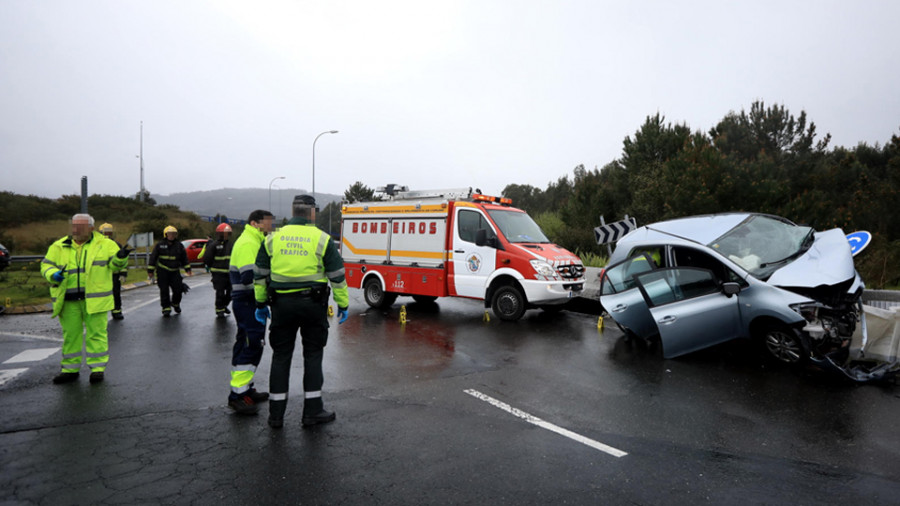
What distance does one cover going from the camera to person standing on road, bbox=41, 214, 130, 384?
5.79m

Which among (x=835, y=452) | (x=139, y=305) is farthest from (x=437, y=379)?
(x=139, y=305)

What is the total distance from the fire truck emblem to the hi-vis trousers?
20.0ft

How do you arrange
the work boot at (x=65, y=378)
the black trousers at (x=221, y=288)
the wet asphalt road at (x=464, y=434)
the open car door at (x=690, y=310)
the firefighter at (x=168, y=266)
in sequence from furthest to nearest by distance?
1. the firefighter at (x=168, y=266)
2. the black trousers at (x=221, y=288)
3. the open car door at (x=690, y=310)
4. the work boot at (x=65, y=378)
5. the wet asphalt road at (x=464, y=434)

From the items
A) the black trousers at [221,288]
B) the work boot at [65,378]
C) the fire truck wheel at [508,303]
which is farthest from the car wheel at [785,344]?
the black trousers at [221,288]

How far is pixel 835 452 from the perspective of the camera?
4.08m

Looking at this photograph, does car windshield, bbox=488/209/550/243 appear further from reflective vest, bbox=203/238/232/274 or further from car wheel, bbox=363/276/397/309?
reflective vest, bbox=203/238/232/274

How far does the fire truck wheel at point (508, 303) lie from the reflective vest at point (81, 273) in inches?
244

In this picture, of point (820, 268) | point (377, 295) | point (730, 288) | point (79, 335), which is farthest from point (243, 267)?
point (377, 295)

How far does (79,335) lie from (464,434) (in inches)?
177

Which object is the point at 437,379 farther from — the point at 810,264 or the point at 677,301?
the point at 810,264

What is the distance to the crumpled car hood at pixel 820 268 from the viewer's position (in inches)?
241

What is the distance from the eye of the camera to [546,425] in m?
4.62

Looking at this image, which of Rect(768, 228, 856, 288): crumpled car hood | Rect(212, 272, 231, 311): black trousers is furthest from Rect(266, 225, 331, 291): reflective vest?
Rect(212, 272, 231, 311): black trousers

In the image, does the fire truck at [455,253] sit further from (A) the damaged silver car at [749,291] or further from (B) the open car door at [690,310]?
(B) the open car door at [690,310]
